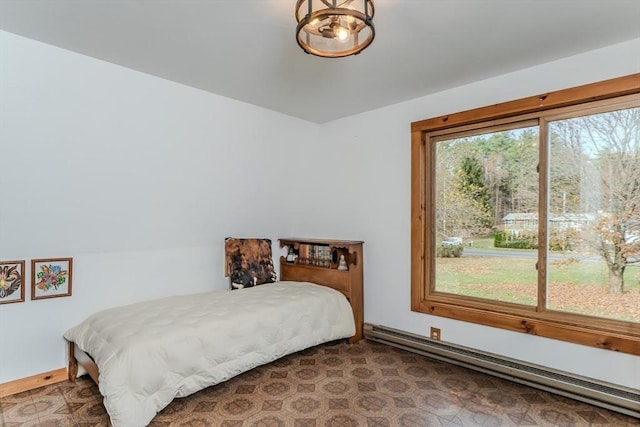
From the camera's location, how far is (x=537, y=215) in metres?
2.59

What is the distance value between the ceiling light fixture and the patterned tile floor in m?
2.10

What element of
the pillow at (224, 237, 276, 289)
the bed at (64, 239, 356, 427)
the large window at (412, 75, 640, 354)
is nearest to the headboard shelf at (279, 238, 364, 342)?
the bed at (64, 239, 356, 427)

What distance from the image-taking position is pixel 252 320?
2.59 m

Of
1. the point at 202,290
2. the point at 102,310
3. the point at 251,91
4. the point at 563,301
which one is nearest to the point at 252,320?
the point at 202,290

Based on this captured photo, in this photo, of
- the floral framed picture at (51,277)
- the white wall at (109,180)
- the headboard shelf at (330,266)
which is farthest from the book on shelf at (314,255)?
the floral framed picture at (51,277)

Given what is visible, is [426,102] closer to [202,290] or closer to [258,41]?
[258,41]

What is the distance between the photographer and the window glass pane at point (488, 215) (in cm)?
265

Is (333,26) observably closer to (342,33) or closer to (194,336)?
(342,33)

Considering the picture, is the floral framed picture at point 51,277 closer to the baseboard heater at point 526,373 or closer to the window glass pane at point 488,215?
the baseboard heater at point 526,373

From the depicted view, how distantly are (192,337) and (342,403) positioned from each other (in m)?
1.08

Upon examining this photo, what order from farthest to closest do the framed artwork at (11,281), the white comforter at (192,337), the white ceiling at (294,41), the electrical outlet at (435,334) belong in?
1. the electrical outlet at (435,334)
2. the framed artwork at (11,281)
3. the white comforter at (192,337)
4. the white ceiling at (294,41)

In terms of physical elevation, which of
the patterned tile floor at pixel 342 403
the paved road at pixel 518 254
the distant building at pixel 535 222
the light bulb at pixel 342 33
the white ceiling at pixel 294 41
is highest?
the white ceiling at pixel 294 41

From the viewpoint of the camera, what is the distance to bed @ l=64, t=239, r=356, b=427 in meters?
1.96

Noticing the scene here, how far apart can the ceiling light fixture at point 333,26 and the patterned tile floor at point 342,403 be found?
6.89 feet
